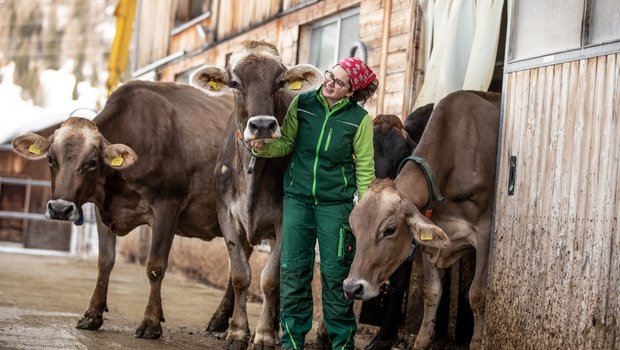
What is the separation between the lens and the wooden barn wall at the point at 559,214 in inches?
236

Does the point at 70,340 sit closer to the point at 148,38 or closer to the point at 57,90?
the point at 148,38

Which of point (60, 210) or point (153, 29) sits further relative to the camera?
point (153, 29)

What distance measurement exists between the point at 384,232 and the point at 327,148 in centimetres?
62

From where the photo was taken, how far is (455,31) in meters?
8.41

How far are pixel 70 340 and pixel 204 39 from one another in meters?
8.35

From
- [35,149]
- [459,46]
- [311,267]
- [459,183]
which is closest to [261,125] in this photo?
[311,267]

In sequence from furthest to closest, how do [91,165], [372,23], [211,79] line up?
[372,23] → [91,165] → [211,79]

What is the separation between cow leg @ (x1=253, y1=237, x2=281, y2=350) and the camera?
265 inches

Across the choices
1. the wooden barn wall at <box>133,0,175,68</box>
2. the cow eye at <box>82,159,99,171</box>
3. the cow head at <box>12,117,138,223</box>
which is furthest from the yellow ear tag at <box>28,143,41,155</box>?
the wooden barn wall at <box>133,0,175,68</box>

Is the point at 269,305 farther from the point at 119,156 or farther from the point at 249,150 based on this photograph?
the point at 119,156

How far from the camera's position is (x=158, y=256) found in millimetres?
8148

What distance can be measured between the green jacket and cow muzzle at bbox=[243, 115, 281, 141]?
0.16m

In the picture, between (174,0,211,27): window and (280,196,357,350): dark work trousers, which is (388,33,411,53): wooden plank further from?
(174,0,211,27): window

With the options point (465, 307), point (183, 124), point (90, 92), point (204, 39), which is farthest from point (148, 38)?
point (90, 92)
